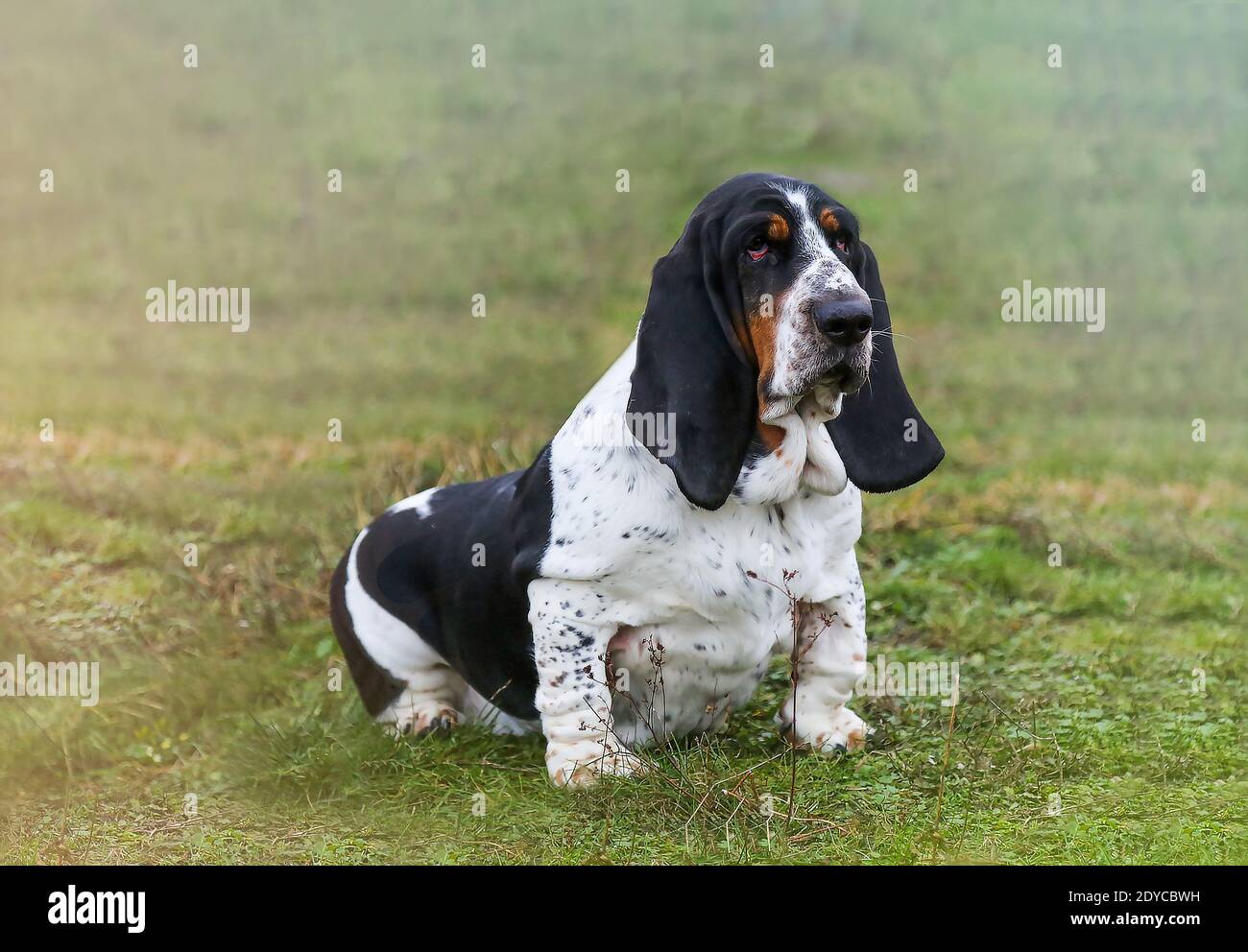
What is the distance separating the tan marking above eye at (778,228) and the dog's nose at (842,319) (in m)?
0.28

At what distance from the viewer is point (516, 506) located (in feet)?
16.7

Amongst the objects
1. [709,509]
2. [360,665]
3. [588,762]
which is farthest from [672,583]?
[360,665]

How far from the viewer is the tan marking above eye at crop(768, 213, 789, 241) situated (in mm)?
4426

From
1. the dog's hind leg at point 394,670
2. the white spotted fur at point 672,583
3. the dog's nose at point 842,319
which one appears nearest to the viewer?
the dog's nose at point 842,319

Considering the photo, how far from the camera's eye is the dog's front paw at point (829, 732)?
Answer: 5137 millimetres

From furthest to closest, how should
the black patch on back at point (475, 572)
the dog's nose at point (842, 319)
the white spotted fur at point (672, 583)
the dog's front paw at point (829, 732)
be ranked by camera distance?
the dog's front paw at point (829, 732)
the black patch on back at point (475, 572)
the white spotted fur at point (672, 583)
the dog's nose at point (842, 319)

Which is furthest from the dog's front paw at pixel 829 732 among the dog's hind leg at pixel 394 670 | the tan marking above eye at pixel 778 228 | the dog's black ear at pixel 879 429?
the tan marking above eye at pixel 778 228

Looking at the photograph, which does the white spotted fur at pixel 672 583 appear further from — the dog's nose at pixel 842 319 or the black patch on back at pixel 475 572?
the dog's nose at pixel 842 319

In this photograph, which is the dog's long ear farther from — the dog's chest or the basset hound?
the dog's chest

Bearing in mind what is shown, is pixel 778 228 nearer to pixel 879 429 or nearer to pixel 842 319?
pixel 842 319

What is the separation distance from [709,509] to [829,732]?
1091mm

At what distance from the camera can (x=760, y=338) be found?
4531 mm

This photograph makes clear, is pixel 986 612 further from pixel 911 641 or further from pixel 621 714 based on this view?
pixel 621 714

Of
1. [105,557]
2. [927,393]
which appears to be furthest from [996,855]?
[927,393]
